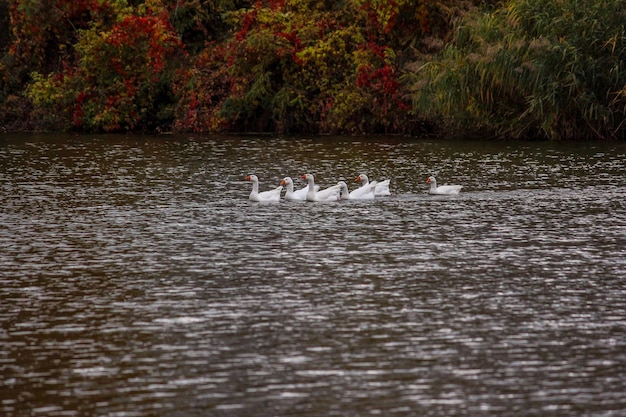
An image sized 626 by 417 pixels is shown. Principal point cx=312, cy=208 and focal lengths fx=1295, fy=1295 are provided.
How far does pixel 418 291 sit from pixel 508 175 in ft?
52.0

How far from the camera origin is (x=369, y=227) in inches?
930

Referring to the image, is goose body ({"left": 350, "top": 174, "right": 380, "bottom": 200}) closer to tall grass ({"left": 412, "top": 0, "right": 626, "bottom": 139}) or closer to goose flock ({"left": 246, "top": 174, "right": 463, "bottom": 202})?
goose flock ({"left": 246, "top": 174, "right": 463, "bottom": 202})

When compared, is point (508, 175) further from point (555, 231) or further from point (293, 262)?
point (293, 262)

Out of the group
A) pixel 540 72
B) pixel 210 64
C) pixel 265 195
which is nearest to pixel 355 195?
pixel 265 195

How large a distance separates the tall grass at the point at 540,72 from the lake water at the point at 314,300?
11.0m

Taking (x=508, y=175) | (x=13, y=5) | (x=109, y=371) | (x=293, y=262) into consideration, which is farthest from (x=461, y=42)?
(x=109, y=371)

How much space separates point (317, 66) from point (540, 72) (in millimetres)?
12503

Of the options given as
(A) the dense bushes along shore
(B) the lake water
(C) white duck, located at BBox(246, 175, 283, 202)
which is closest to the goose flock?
(C) white duck, located at BBox(246, 175, 283, 202)

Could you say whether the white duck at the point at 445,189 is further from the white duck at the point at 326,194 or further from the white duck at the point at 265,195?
the white duck at the point at 265,195

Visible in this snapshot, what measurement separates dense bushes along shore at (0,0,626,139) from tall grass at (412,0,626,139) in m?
0.05

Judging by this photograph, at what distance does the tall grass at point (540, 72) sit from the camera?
42.0 meters

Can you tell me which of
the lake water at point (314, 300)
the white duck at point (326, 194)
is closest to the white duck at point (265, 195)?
the lake water at point (314, 300)

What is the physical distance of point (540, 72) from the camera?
41875 mm

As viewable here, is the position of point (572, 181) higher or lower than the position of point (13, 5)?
lower
